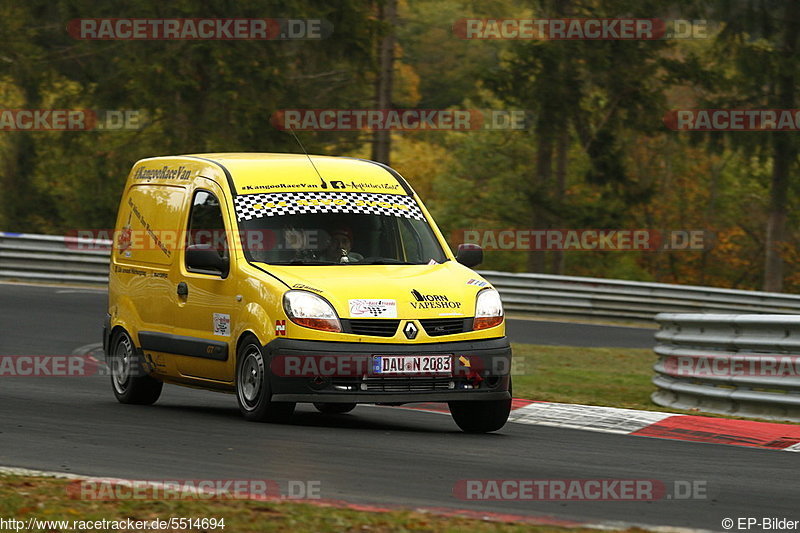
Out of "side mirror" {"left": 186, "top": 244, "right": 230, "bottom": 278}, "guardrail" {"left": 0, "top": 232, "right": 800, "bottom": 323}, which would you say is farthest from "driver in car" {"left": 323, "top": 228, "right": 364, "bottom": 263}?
"guardrail" {"left": 0, "top": 232, "right": 800, "bottom": 323}

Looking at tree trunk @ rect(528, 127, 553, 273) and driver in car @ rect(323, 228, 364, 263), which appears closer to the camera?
driver in car @ rect(323, 228, 364, 263)

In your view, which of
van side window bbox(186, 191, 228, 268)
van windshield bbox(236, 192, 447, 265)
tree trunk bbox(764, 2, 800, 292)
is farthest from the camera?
tree trunk bbox(764, 2, 800, 292)

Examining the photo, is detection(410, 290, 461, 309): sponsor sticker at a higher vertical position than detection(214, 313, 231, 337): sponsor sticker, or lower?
higher

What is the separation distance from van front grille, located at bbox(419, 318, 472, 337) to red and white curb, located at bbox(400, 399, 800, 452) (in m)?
1.52

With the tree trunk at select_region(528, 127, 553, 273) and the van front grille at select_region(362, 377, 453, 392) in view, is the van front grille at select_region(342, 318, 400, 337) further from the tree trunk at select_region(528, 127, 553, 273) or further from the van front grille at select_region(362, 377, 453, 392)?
the tree trunk at select_region(528, 127, 553, 273)

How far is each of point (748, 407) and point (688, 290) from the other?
15.4m

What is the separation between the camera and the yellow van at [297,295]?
960 cm

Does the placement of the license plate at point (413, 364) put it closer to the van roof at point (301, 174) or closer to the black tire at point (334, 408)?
the van roof at point (301, 174)

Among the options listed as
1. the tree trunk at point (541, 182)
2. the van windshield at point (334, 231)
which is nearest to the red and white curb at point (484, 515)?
the van windshield at point (334, 231)

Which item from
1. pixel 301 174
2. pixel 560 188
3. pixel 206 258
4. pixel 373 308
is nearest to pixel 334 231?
pixel 301 174

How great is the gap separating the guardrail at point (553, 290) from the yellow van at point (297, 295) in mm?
12598

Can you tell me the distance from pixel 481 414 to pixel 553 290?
16.1 meters

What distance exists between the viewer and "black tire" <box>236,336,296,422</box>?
9.74 m

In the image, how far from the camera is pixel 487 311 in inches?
394
